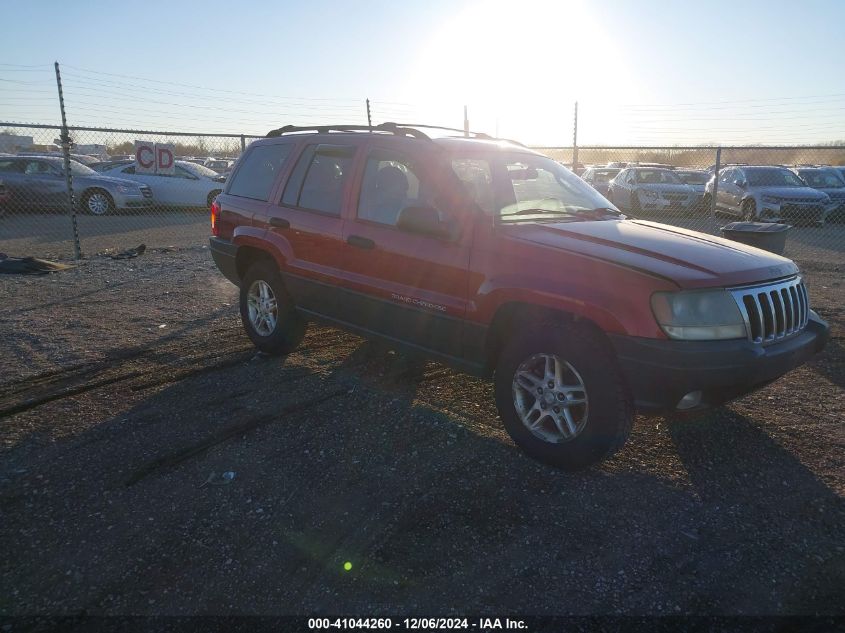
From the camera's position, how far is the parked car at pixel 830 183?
16.6m

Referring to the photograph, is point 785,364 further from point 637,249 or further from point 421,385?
point 421,385

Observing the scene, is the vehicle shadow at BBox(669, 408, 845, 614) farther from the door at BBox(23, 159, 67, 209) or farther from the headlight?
the door at BBox(23, 159, 67, 209)

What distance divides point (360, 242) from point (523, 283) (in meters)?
1.40

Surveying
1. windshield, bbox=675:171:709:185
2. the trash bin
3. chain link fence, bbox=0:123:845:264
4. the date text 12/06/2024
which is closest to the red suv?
the date text 12/06/2024

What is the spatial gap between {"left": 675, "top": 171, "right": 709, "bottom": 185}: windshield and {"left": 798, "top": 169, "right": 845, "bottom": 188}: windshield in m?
2.47

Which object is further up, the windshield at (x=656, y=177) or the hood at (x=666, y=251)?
the windshield at (x=656, y=177)

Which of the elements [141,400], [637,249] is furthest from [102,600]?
[637,249]

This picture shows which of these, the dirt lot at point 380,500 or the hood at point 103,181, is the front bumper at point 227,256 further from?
the hood at point 103,181

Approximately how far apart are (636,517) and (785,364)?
1.19m

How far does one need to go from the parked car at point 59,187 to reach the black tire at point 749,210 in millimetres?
15224

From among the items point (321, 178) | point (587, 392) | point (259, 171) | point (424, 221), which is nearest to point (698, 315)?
point (587, 392)

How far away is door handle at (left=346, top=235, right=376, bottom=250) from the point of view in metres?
4.41

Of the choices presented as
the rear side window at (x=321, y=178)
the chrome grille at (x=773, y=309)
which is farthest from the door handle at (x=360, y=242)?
the chrome grille at (x=773, y=309)

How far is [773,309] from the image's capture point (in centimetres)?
346
